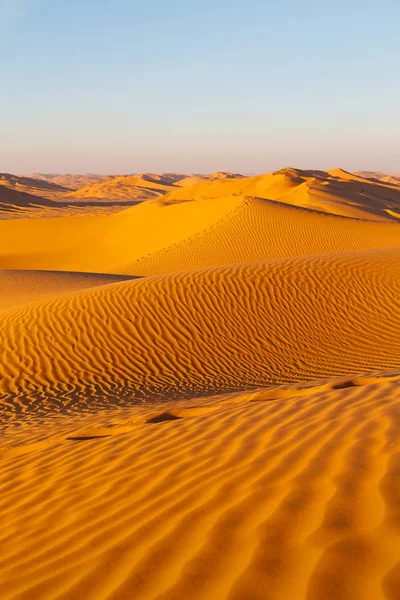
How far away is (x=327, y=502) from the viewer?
3115 mm

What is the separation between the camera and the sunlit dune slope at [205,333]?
36.8ft

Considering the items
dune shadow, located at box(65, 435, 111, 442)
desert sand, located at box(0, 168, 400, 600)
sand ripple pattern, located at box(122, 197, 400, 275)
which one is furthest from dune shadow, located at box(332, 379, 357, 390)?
sand ripple pattern, located at box(122, 197, 400, 275)

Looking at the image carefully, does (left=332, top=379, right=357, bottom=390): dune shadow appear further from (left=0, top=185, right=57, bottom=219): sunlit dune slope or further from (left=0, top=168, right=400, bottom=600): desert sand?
(left=0, top=185, right=57, bottom=219): sunlit dune slope

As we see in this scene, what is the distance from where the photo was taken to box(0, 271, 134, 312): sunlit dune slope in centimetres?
2252

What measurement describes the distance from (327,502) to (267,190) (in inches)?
2320

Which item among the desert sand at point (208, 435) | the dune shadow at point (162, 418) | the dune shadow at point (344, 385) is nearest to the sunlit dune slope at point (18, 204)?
the desert sand at point (208, 435)

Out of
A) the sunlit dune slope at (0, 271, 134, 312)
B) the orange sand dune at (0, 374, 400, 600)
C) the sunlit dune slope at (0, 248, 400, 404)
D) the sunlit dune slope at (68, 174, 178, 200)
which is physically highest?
the sunlit dune slope at (68, 174, 178, 200)

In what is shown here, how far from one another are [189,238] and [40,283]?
33.1 ft

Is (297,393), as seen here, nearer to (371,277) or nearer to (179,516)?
(179,516)

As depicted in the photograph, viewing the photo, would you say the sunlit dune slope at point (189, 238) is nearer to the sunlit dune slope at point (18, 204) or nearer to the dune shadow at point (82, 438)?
the dune shadow at point (82, 438)

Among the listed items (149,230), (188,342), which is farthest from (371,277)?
(149,230)

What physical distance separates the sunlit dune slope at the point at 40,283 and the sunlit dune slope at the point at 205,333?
303 inches

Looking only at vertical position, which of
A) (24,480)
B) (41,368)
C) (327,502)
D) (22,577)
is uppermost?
(327,502)

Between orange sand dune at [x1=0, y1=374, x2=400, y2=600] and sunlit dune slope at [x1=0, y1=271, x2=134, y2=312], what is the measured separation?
17.0 m
